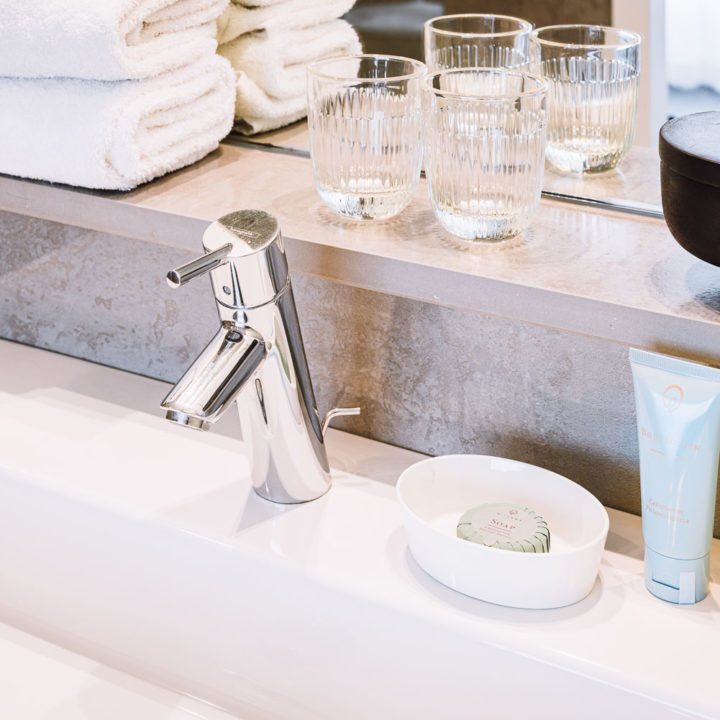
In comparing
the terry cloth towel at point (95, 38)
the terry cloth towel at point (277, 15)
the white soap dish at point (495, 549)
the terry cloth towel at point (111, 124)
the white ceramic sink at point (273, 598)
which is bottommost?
the white ceramic sink at point (273, 598)

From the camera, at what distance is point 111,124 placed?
1.97 ft

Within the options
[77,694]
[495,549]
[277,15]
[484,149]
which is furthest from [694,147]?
[77,694]

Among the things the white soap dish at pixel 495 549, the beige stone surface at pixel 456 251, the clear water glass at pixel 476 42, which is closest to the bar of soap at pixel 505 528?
the white soap dish at pixel 495 549

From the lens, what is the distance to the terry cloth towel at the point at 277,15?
68cm

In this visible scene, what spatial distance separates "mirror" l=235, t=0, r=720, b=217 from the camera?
57cm

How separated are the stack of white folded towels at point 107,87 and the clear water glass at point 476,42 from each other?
142 millimetres

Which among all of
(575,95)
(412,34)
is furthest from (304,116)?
(575,95)

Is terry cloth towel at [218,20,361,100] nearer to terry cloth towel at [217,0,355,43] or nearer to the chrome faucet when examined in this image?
terry cloth towel at [217,0,355,43]

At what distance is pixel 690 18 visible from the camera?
0.56 m

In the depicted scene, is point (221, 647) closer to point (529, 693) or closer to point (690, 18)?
point (529, 693)

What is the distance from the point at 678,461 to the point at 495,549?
0.11 metres

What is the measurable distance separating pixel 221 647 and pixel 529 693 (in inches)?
8.2

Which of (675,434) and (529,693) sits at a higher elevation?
(675,434)

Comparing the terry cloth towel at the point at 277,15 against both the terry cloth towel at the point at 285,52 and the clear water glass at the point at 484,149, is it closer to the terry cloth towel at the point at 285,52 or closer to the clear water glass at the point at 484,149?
the terry cloth towel at the point at 285,52
